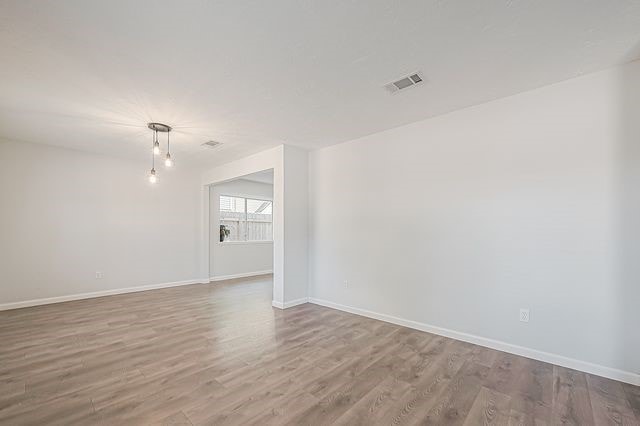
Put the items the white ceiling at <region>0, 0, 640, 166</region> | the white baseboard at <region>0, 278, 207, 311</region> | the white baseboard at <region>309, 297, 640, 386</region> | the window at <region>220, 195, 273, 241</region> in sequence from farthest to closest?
the window at <region>220, 195, 273, 241</region>
the white baseboard at <region>0, 278, 207, 311</region>
the white baseboard at <region>309, 297, 640, 386</region>
the white ceiling at <region>0, 0, 640, 166</region>

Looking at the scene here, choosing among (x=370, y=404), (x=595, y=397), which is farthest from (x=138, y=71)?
(x=595, y=397)

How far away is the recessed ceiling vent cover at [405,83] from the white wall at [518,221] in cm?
93

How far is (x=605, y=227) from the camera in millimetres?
2391

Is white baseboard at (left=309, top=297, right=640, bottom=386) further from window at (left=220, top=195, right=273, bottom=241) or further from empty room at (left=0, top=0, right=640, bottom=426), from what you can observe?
window at (left=220, top=195, right=273, bottom=241)

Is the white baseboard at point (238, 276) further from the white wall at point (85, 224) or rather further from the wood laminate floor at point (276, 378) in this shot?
the wood laminate floor at point (276, 378)

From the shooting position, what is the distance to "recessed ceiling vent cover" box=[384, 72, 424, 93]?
2.54 metres

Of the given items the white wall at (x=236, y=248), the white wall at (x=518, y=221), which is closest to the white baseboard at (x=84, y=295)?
the white wall at (x=236, y=248)

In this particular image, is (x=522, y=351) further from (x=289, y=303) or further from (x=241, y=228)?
(x=241, y=228)

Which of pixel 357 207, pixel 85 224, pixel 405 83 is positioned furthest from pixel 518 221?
pixel 85 224

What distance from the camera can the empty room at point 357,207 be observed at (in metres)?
1.91

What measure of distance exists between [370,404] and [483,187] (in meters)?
2.44

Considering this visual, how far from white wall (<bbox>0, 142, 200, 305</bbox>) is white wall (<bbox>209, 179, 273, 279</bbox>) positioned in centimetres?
48

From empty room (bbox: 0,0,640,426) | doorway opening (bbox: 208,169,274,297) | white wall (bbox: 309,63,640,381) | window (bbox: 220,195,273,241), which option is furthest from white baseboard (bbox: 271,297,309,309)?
window (bbox: 220,195,273,241)

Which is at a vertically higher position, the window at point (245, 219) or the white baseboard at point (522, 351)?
the window at point (245, 219)
